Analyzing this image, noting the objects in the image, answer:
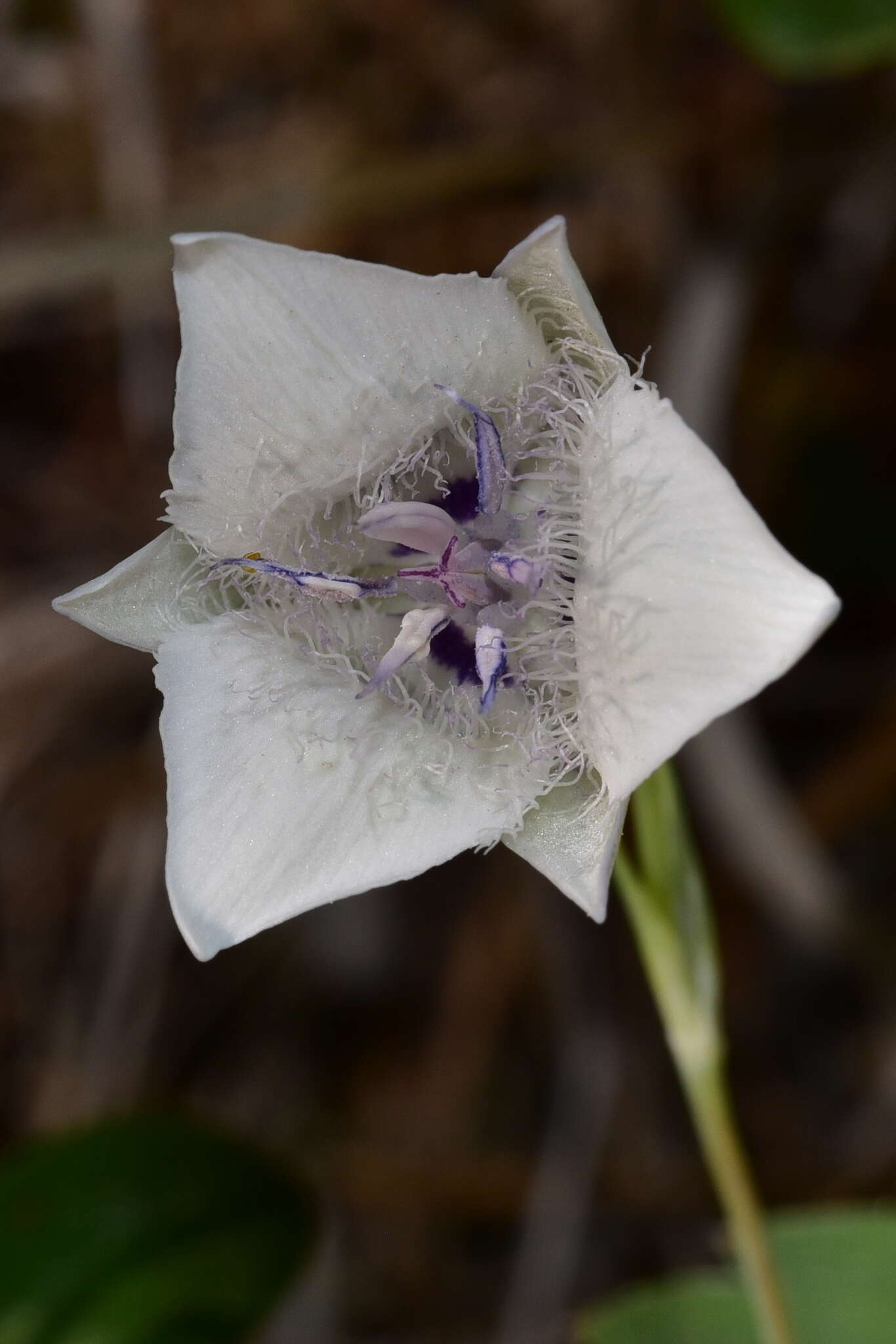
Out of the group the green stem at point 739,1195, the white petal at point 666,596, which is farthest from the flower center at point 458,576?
the green stem at point 739,1195

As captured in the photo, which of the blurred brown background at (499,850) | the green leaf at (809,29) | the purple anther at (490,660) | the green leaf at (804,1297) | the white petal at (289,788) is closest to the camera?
the white petal at (289,788)

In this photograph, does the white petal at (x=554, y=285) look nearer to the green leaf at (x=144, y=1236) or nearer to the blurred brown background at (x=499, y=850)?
the green leaf at (x=144, y=1236)

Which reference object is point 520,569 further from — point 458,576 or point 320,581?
point 320,581

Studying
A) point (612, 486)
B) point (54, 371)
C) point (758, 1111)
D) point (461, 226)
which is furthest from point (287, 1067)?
point (612, 486)

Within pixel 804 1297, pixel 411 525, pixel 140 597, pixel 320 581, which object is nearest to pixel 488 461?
pixel 411 525

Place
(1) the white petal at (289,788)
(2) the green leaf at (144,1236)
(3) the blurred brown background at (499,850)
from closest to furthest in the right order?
(1) the white petal at (289,788), (2) the green leaf at (144,1236), (3) the blurred brown background at (499,850)
